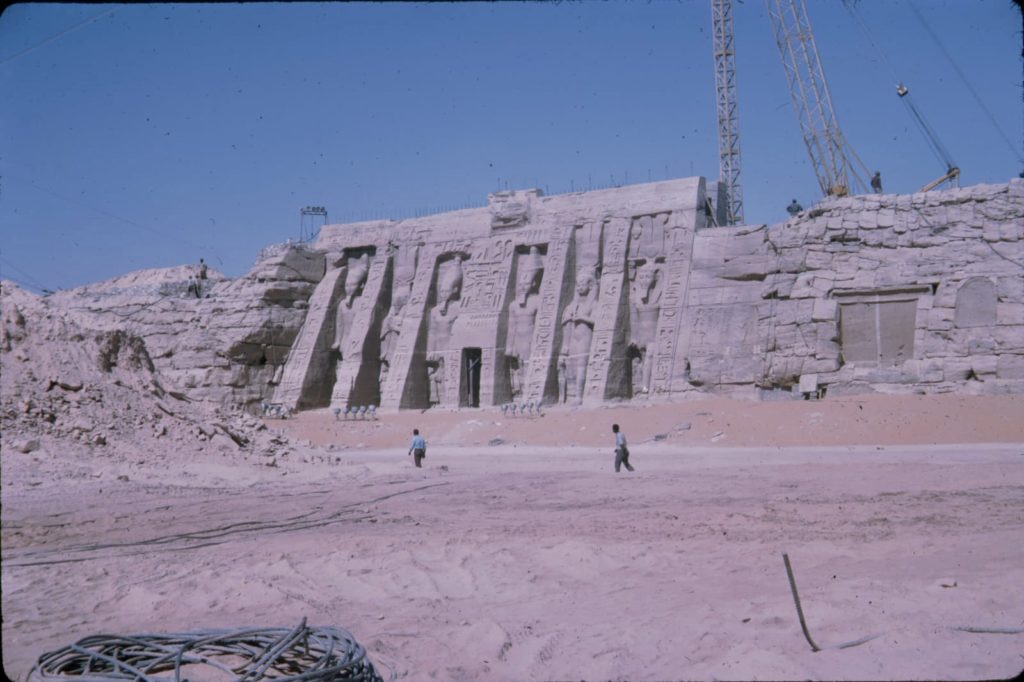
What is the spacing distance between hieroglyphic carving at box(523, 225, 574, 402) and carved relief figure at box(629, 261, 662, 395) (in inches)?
102

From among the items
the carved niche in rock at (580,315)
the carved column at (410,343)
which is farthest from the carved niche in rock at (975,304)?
the carved column at (410,343)

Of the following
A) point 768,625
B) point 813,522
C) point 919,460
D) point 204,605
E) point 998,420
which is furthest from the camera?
point 998,420

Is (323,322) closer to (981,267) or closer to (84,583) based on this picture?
(981,267)

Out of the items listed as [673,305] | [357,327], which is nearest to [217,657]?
[673,305]

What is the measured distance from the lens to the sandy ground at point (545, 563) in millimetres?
6305

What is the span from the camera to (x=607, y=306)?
95.5 ft

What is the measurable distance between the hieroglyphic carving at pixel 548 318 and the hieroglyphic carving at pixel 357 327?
7144mm

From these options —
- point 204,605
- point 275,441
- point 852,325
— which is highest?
point 852,325

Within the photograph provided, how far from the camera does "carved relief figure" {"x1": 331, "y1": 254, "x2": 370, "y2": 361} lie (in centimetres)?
3488

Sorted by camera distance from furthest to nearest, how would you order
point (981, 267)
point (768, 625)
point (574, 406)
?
point (574, 406)
point (981, 267)
point (768, 625)

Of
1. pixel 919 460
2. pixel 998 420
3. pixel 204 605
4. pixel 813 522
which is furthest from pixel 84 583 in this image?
pixel 998 420

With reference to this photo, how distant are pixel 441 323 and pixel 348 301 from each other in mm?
4589

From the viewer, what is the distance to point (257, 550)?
29.4ft

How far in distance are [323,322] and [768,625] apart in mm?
29749
